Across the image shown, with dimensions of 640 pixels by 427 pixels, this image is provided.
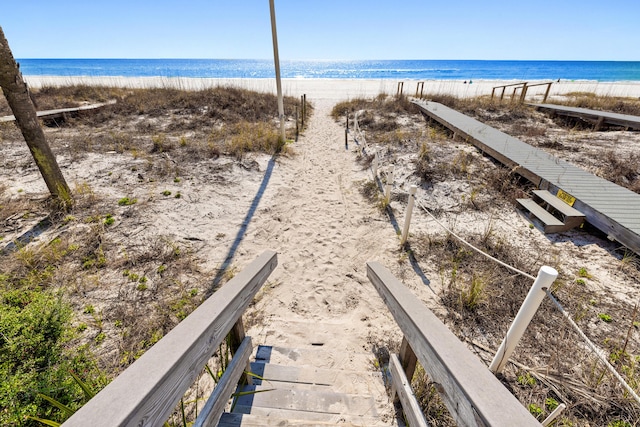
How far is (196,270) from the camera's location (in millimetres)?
4309

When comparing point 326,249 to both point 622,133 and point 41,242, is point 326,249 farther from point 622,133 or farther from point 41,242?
point 622,133

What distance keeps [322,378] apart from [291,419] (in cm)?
70

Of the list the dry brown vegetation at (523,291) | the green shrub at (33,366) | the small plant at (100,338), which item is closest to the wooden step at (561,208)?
the dry brown vegetation at (523,291)

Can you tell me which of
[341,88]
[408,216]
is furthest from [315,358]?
[341,88]

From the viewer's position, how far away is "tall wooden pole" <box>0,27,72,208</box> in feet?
14.9

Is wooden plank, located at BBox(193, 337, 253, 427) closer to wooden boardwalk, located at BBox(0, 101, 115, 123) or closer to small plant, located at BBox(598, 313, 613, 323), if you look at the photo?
small plant, located at BBox(598, 313, 613, 323)

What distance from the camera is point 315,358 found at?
2.97m

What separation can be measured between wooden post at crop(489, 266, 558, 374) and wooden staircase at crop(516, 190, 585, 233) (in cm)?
363

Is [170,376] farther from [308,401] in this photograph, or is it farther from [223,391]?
[308,401]

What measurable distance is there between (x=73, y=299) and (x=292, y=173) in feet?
19.3

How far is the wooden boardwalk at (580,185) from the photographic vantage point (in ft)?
14.8

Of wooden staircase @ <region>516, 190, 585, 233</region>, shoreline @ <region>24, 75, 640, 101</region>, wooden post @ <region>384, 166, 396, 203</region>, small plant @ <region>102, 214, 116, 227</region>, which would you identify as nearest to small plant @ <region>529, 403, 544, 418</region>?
wooden staircase @ <region>516, 190, 585, 233</region>

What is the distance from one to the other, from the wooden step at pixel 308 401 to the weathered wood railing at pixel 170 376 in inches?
16.8

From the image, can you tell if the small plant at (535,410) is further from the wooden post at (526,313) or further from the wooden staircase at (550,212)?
the wooden staircase at (550,212)
